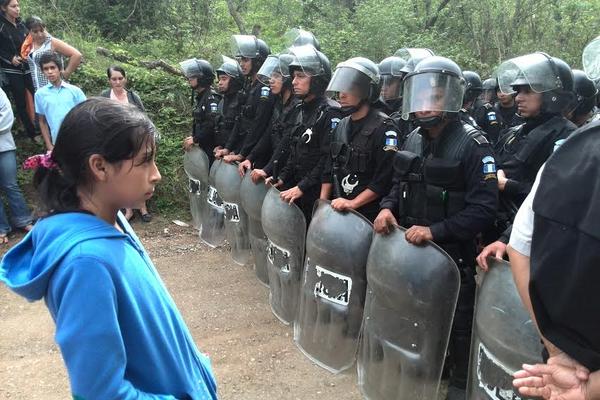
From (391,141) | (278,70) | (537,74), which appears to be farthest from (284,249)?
(537,74)

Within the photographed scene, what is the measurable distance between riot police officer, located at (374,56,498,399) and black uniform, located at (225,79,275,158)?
248cm

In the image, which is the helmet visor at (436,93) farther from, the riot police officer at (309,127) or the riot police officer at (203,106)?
the riot police officer at (203,106)

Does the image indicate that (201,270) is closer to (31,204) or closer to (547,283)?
(31,204)

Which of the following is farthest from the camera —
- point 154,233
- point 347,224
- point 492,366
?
point 154,233

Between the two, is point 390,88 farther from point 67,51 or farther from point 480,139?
point 67,51

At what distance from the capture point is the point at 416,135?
3.57 metres

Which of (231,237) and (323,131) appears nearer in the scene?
(323,131)

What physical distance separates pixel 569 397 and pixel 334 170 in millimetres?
2873

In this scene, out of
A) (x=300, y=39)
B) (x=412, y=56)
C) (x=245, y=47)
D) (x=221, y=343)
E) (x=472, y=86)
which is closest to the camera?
(x=221, y=343)

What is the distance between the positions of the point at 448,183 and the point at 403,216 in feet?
1.45

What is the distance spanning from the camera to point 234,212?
546 centimetres

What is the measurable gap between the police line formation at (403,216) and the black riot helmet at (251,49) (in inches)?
39.2

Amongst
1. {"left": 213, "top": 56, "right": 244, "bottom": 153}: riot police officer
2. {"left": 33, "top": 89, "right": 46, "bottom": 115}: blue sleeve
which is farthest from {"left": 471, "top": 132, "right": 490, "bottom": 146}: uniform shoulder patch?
{"left": 33, "top": 89, "right": 46, "bottom": 115}: blue sleeve

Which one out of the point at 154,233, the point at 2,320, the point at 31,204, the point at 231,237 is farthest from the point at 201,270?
the point at 31,204
